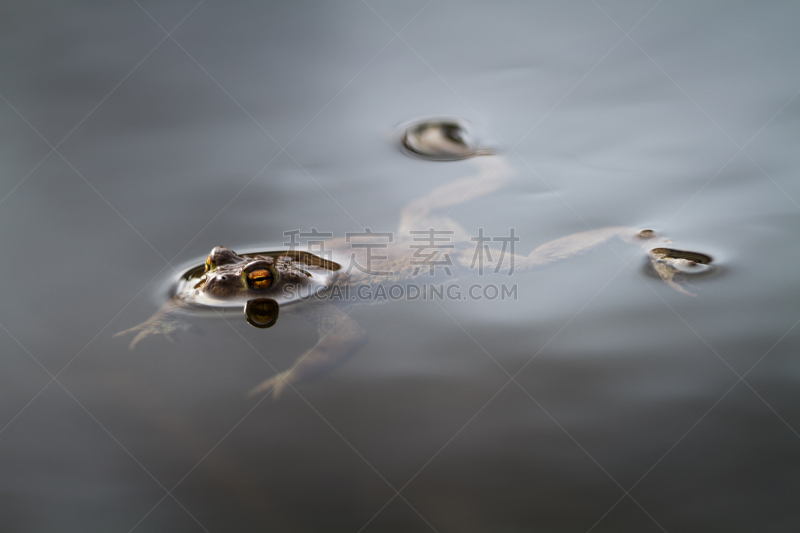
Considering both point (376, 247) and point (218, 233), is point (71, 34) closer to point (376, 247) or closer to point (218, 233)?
point (218, 233)

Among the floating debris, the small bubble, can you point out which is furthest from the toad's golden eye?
the floating debris

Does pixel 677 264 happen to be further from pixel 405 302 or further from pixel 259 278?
pixel 259 278

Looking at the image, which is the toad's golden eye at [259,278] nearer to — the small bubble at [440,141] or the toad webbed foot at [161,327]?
the toad webbed foot at [161,327]

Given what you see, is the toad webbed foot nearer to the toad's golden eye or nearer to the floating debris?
the toad's golden eye

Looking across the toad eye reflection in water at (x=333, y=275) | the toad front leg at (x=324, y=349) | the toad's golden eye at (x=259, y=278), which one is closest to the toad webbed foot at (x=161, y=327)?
the toad eye reflection in water at (x=333, y=275)

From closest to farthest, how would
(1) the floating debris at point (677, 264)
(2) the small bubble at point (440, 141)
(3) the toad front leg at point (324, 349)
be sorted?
(3) the toad front leg at point (324, 349) → (1) the floating debris at point (677, 264) → (2) the small bubble at point (440, 141)
